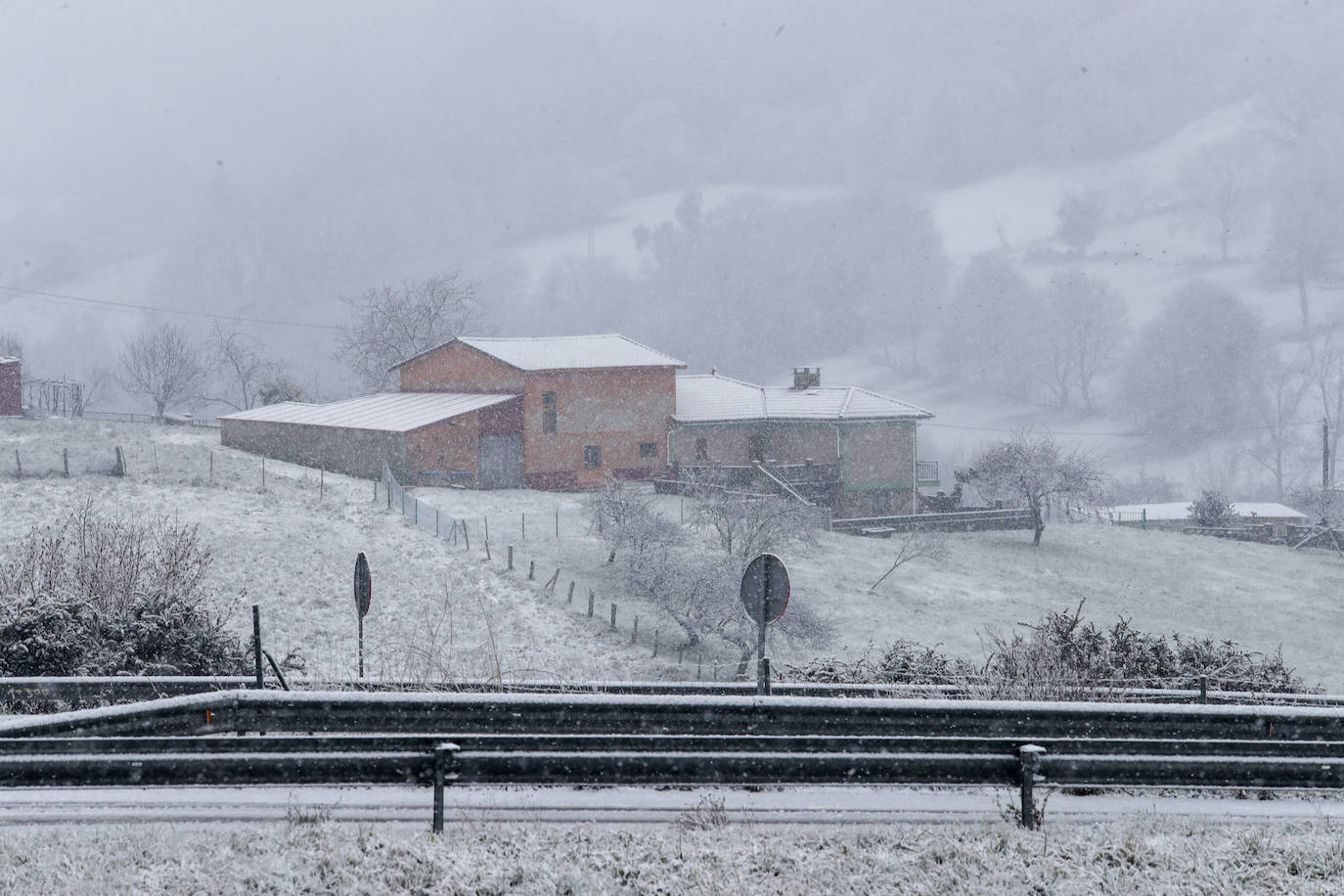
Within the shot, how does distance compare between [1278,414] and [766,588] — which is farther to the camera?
[1278,414]

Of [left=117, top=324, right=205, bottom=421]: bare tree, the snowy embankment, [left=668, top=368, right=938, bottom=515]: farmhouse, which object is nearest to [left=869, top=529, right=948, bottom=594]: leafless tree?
[left=668, top=368, right=938, bottom=515]: farmhouse

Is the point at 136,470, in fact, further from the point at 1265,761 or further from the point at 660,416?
the point at 1265,761

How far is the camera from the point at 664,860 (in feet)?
22.4

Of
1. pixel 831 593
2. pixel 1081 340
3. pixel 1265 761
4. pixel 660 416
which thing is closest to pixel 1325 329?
pixel 1081 340

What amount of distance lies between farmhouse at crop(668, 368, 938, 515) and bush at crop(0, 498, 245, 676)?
34251 millimetres

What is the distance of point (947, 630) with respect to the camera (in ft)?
105

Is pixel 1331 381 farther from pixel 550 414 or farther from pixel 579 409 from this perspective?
pixel 550 414

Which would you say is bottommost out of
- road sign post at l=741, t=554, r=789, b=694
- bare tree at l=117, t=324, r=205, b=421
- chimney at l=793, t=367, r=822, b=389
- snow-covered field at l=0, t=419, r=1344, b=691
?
snow-covered field at l=0, t=419, r=1344, b=691

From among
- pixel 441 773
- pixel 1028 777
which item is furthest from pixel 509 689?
pixel 1028 777

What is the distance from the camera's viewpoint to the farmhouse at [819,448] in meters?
50.6

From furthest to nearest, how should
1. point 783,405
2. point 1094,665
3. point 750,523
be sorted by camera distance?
1. point 783,405
2. point 750,523
3. point 1094,665

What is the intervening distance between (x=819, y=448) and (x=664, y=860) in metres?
45.2

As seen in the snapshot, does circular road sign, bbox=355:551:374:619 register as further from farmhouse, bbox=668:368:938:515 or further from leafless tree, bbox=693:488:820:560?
farmhouse, bbox=668:368:938:515

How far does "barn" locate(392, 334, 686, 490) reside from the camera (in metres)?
48.6
